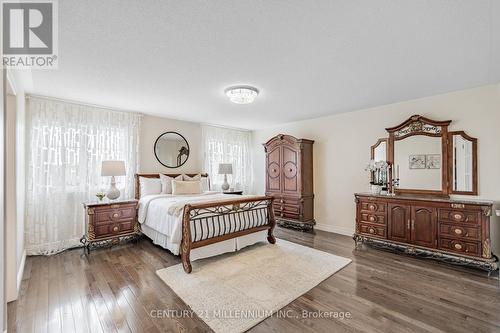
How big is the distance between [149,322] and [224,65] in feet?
8.35

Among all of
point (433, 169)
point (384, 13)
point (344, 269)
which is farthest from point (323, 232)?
point (384, 13)

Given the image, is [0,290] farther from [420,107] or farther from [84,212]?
[420,107]

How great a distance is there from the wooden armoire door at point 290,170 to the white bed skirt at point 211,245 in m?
1.34

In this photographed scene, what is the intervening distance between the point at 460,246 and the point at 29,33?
5.12 meters

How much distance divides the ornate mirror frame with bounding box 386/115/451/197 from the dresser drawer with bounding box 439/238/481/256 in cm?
74

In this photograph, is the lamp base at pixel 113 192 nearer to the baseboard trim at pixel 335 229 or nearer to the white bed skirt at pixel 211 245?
the white bed skirt at pixel 211 245

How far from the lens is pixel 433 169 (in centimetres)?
358

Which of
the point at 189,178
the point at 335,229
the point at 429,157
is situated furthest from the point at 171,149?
the point at 429,157

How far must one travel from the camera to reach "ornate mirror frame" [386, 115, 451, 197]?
11.3ft

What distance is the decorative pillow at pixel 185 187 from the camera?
446 centimetres

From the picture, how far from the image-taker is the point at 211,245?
3.21m

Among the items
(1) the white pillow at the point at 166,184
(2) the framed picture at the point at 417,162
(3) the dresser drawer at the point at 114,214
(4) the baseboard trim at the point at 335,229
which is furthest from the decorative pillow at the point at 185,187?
(2) the framed picture at the point at 417,162

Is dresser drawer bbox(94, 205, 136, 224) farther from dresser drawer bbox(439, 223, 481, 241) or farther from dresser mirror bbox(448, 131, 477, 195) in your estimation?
dresser mirror bbox(448, 131, 477, 195)

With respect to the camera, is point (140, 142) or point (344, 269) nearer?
point (344, 269)
